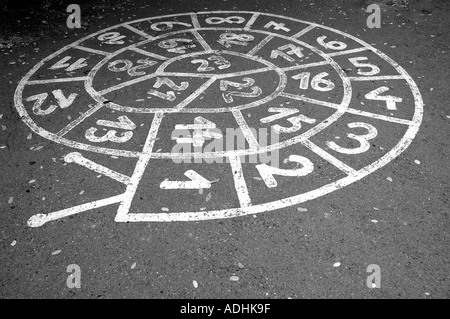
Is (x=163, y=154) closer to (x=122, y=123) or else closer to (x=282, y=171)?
(x=122, y=123)

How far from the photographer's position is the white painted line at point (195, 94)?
5.57 metres

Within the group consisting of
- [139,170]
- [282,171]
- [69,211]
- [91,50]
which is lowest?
[69,211]

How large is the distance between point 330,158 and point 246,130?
1122 mm

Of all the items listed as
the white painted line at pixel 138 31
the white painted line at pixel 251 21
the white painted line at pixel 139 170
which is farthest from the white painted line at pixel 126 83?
the white painted line at pixel 251 21

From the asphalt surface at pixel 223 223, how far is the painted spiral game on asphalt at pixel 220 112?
1.4 inches

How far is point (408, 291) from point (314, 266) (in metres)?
0.78

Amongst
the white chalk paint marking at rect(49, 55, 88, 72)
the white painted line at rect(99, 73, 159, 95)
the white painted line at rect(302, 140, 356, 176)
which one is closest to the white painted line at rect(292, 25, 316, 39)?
the white painted line at rect(99, 73, 159, 95)

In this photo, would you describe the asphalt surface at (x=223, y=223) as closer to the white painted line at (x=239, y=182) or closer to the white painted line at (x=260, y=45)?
the white painted line at (x=239, y=182)

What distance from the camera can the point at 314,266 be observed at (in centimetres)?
348

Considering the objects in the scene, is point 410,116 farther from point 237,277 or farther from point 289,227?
point 237,277

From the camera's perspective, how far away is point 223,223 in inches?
153

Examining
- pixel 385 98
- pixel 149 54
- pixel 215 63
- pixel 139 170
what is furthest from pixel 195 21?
pixel 139 170

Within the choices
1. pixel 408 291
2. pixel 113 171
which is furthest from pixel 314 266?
pixel 113 171
